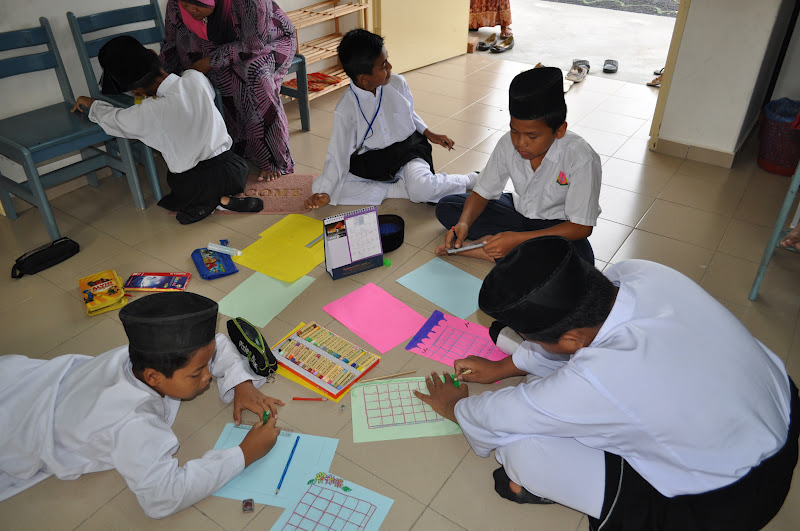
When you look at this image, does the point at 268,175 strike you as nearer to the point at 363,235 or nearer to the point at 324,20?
the point at 363,235

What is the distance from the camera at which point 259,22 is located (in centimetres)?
324

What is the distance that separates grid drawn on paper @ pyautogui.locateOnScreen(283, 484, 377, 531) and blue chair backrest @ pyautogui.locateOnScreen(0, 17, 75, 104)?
2.44 metres

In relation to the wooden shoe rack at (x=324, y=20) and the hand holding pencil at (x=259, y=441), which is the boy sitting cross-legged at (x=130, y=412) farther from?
the wooden shoe rack at (x=324, y=20)

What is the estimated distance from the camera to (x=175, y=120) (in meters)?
2.77

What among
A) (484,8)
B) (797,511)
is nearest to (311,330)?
(797,511)

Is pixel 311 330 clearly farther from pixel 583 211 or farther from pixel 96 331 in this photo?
pixel 583 211

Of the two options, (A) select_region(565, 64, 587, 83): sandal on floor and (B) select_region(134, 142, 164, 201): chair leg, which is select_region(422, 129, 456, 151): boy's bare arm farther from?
(A) select_region(565, 64, 587, 83): sandal on floor

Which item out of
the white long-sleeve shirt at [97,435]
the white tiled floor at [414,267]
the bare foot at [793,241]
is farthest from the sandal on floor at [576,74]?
the white long-sleeve shirt at [97,435]

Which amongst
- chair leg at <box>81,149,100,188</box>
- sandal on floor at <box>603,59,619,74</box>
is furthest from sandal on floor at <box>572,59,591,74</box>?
chair leg at <box>81,149,100,188</box>

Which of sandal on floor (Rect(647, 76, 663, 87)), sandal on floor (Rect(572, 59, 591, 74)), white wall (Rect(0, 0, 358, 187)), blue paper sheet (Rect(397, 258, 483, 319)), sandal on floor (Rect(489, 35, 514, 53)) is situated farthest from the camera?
sandal on floor (Rect(489, 35, 514, 53))

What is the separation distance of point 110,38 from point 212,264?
4.65 ft

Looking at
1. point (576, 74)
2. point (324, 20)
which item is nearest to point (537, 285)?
point (324, 20)

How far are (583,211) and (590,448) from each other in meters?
1.04

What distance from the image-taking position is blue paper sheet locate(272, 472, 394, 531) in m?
1.55
